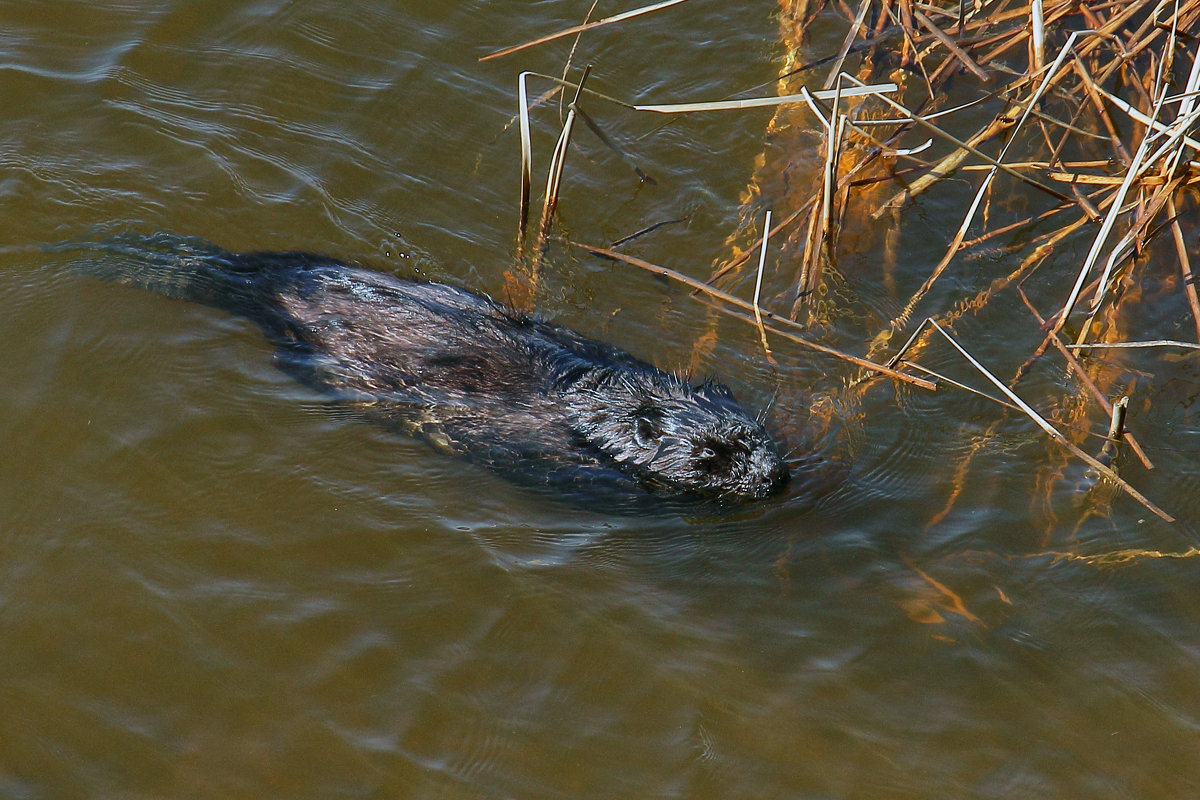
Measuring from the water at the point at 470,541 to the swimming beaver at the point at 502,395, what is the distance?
16 cm

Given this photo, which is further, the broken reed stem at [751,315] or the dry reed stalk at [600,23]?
the broken reed stem at [751,315]

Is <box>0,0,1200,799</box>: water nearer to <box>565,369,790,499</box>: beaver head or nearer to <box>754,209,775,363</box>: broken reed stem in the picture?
<box>754,209,775,363</box>: broken reed stem

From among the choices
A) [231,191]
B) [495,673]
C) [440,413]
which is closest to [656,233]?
[440,413]

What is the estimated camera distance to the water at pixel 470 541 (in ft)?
12.4

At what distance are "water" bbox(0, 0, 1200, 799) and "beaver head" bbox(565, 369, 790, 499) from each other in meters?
0.17

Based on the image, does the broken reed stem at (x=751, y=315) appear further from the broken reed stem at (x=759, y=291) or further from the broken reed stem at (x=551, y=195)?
the broken reed stem at (x=551, y=195)

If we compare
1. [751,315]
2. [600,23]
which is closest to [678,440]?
[751,315]

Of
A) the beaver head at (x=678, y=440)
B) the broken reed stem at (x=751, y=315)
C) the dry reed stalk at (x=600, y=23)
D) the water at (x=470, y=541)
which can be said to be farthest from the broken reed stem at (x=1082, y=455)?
the dry reed stalk at (x=600, y=23)

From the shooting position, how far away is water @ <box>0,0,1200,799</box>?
3.79 m

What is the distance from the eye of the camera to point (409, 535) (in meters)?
4.45

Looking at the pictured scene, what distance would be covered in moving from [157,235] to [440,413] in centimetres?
174

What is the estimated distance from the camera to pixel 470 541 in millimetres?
4445

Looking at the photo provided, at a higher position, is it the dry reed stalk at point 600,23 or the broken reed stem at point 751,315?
the dry reed stalk at point 600,23

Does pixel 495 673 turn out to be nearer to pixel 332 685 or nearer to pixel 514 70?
Answer: pixel 332 685
